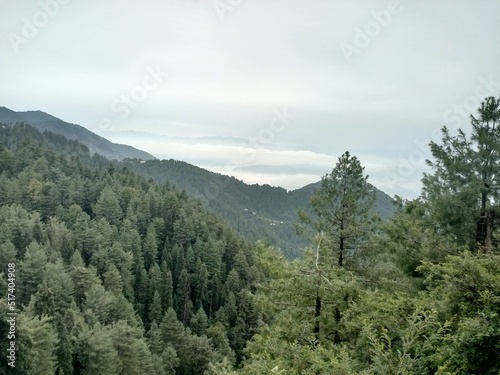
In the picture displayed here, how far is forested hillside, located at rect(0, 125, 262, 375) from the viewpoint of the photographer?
34.9 meters

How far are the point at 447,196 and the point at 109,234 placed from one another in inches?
2685

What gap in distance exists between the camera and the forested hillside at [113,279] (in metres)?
34.9

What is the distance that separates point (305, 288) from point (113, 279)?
175ft

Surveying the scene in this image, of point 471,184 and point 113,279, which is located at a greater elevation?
point 471,184

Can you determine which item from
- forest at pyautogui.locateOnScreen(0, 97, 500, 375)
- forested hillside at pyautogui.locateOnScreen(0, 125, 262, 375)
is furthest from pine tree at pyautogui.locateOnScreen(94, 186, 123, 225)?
forest at pyautogui.locateOnScreen(0, 97, 500, 375)

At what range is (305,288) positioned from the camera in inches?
379

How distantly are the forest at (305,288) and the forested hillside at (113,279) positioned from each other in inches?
9.6

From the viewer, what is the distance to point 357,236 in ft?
50.2

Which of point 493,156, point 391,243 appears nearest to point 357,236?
point 391,243

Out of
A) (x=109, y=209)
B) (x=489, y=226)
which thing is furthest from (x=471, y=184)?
(x=109, y=209)

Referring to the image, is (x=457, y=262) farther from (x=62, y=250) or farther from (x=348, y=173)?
(x=62, y=250)

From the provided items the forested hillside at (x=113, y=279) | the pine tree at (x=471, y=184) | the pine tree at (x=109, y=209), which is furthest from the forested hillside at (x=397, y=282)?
the pine tree at (x=109, y=209)

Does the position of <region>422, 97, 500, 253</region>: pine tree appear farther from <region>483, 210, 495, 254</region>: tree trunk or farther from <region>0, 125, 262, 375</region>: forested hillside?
<region>0, 125, 262, 375</region>: forested hillside

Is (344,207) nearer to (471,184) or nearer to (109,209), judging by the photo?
(471,184)
